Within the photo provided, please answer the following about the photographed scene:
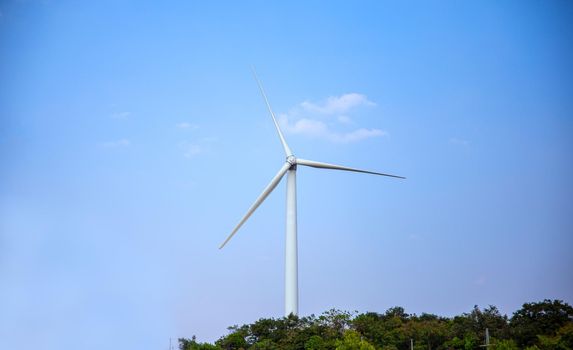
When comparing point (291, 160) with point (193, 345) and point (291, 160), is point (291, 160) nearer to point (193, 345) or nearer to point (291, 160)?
point (291, 160)

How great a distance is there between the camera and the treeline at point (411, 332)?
255ft

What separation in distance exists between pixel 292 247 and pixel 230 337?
1363 centimetres

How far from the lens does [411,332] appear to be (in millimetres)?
89875

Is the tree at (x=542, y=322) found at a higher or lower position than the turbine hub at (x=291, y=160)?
lower

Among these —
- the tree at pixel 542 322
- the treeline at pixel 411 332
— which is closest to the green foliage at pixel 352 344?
the treeline at pixel 411 332

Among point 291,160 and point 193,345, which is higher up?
point 291,160

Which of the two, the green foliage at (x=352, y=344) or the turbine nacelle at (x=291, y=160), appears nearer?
the green foliage at (x=352, y=344)

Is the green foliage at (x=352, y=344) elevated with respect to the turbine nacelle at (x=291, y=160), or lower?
lower

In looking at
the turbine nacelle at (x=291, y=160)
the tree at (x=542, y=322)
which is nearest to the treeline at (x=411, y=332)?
the tree at (x=542, y=322)

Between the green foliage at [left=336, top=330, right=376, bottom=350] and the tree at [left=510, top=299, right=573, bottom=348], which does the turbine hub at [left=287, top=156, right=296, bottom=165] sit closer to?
the green foliage at [left=336, top=330, right=376, bottom=350]

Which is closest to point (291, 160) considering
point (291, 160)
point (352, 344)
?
point (291, 160)

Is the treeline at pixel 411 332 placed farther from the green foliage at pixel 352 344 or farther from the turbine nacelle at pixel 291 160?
the turbine nacelle at pixel 291 160

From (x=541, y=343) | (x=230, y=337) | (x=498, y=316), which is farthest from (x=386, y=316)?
(x=541, y=343)

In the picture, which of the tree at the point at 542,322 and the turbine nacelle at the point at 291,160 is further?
the turbine nacelle at the point at 291,160
